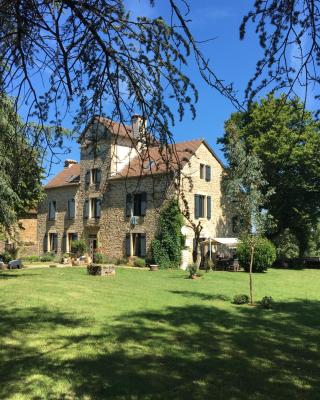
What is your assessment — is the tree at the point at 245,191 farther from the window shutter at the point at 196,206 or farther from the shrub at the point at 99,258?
the shrub at the point at 99,258

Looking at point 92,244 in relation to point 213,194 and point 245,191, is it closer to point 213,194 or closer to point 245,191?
point 213,194

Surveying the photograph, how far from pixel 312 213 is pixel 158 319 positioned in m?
29.1

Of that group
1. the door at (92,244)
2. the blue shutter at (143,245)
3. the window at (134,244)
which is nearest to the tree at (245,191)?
the blue shutter at (143,245)

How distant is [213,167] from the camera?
35281mm

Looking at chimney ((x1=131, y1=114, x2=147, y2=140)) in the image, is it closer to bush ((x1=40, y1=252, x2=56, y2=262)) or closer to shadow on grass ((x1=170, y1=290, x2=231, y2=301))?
shadow on grass ((x1=170, y1=290, x2=231, y2=301))

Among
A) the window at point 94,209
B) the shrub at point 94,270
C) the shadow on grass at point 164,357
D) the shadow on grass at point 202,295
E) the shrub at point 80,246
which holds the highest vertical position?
the window at point 94,209

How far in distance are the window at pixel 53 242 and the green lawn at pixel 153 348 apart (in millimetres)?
24815

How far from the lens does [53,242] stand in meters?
39.5

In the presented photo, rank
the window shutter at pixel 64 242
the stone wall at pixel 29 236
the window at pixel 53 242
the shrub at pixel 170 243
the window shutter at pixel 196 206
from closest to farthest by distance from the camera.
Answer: the shrub at pixel 170 243 < the window shutter at pixel 196 206 < the window shutter at pixel 64 242 < the window at pixel 53 242 < the stone wall at pixel 29 236

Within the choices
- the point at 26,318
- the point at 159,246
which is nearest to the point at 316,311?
the point at 26,318

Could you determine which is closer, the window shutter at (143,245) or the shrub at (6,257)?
the shrub at (6,257)

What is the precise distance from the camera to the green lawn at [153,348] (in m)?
5.91

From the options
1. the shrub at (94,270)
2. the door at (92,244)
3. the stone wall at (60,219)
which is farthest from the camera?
the stone wall at (60,219)

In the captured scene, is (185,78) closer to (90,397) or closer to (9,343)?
(90,397)
